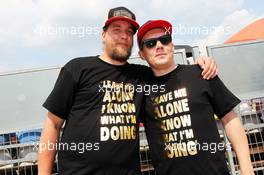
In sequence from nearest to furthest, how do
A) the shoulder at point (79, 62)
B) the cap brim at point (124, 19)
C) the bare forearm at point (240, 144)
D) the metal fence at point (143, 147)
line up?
the bare forearm at point (240, 144), the shoulder at point (79, 62), the cap brim at point (124, 19), the metal fence at point (143, 147)

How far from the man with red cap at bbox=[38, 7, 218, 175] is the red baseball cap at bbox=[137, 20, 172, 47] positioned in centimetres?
19

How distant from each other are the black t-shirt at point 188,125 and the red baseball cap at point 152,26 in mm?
488

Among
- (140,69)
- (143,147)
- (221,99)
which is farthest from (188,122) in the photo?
(143,147)

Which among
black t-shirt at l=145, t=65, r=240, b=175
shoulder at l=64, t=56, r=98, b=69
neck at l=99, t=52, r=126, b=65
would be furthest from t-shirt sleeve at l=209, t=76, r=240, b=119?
shoulder at l=64, t=56, r=98, b=69

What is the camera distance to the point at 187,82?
2.52 metres

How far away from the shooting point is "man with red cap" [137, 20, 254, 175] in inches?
92.0

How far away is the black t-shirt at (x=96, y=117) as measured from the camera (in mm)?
2311

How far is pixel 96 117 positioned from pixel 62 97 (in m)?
0.33

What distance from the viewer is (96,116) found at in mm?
2383

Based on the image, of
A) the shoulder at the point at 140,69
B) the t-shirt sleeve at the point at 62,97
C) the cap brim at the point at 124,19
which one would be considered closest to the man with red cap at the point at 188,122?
the shoulder at the point at 140,69

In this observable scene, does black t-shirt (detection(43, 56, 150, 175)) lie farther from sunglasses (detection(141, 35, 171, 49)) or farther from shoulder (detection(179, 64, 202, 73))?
shoulder (detection(179, 64, 202, 73))

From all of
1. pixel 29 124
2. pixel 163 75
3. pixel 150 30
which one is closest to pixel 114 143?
pixel 163 75

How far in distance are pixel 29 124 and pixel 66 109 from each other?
190cm

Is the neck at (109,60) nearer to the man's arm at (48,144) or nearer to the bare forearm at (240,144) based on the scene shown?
the man's arm at (48,144)
